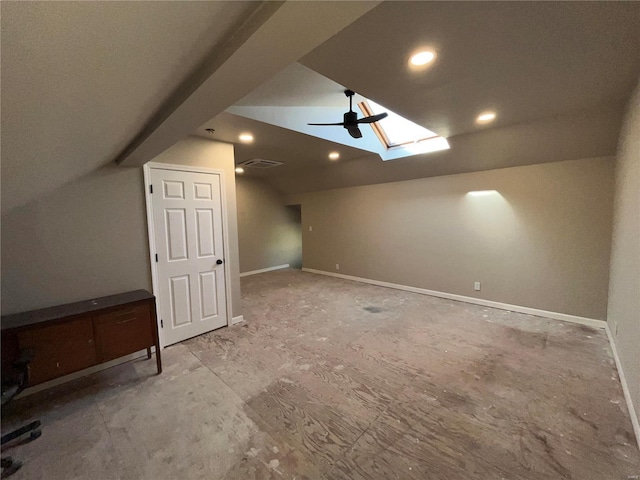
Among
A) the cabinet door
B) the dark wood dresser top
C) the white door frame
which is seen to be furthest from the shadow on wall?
the cabinet door

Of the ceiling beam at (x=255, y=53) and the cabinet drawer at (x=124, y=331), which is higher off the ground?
the ceiling beam at (x=255, y=53)

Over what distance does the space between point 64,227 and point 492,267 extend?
5329 millimetres

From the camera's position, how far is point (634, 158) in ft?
6.88

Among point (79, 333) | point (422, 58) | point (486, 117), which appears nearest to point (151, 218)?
point (79, 333)

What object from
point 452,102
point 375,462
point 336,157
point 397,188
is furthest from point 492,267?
point 375,462

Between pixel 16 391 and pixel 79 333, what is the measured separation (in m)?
0.52

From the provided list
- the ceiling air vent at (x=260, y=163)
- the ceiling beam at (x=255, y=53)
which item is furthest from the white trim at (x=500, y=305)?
the ceiling beam at (x=255, y=53)

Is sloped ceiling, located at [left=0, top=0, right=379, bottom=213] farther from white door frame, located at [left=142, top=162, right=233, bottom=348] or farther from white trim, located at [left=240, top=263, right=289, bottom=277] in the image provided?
white trim, located at [left=240, top=263, right=289, bottom=277]

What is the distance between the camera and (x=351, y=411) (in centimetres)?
199

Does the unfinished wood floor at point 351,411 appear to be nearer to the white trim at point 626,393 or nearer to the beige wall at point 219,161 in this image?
the white trim at point 626,393

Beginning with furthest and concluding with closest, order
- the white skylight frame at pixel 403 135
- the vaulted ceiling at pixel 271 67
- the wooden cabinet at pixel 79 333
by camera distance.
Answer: the white skylight frame at pixel 403 135
the wooden cabinet at pixel 79 333
the vaulted ceiling at pixel 271 67

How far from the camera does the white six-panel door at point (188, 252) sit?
296cm

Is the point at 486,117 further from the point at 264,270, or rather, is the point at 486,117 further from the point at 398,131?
the point at 264,270

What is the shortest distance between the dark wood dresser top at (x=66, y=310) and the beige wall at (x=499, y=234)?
4293mm
